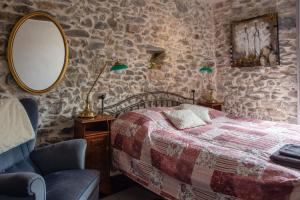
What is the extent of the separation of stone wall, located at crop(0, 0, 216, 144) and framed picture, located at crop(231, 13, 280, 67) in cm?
57

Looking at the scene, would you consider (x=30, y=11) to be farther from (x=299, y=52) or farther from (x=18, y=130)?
(x=299, y=52)

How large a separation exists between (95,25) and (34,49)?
0.85 meters

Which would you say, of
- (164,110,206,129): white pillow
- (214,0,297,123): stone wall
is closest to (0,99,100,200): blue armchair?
(164,110,206,129): white pillow

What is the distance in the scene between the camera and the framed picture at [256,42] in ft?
12.5

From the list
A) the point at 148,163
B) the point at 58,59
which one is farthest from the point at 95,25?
the point at 148,163

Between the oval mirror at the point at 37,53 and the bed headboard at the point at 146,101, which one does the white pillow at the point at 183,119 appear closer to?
the bed headboard at the point at 146,101

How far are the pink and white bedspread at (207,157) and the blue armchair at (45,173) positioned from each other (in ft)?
1.93

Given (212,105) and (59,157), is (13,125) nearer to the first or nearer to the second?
(59,157)

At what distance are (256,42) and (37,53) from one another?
129 inches

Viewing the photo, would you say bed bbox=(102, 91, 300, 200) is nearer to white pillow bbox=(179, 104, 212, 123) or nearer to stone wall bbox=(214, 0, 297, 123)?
white pillow bbox=(179, 104, 212, 123)

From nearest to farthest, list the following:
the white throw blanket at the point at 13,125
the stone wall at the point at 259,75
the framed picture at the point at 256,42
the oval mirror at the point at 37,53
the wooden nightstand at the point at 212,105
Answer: the white throw blanket at the point at 13,125 < the oval mirror at the point at 37,53 < the stone wall at the point at 259,75 < the framed picture at the point at 256,42 < the wooden nightstand at the point at 212,105

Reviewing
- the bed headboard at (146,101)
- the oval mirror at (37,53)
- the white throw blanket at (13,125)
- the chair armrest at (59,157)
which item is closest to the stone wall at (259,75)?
the bed headboard at (146,101)

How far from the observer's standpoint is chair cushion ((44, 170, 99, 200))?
1.75 meters

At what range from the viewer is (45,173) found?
2.26 m
